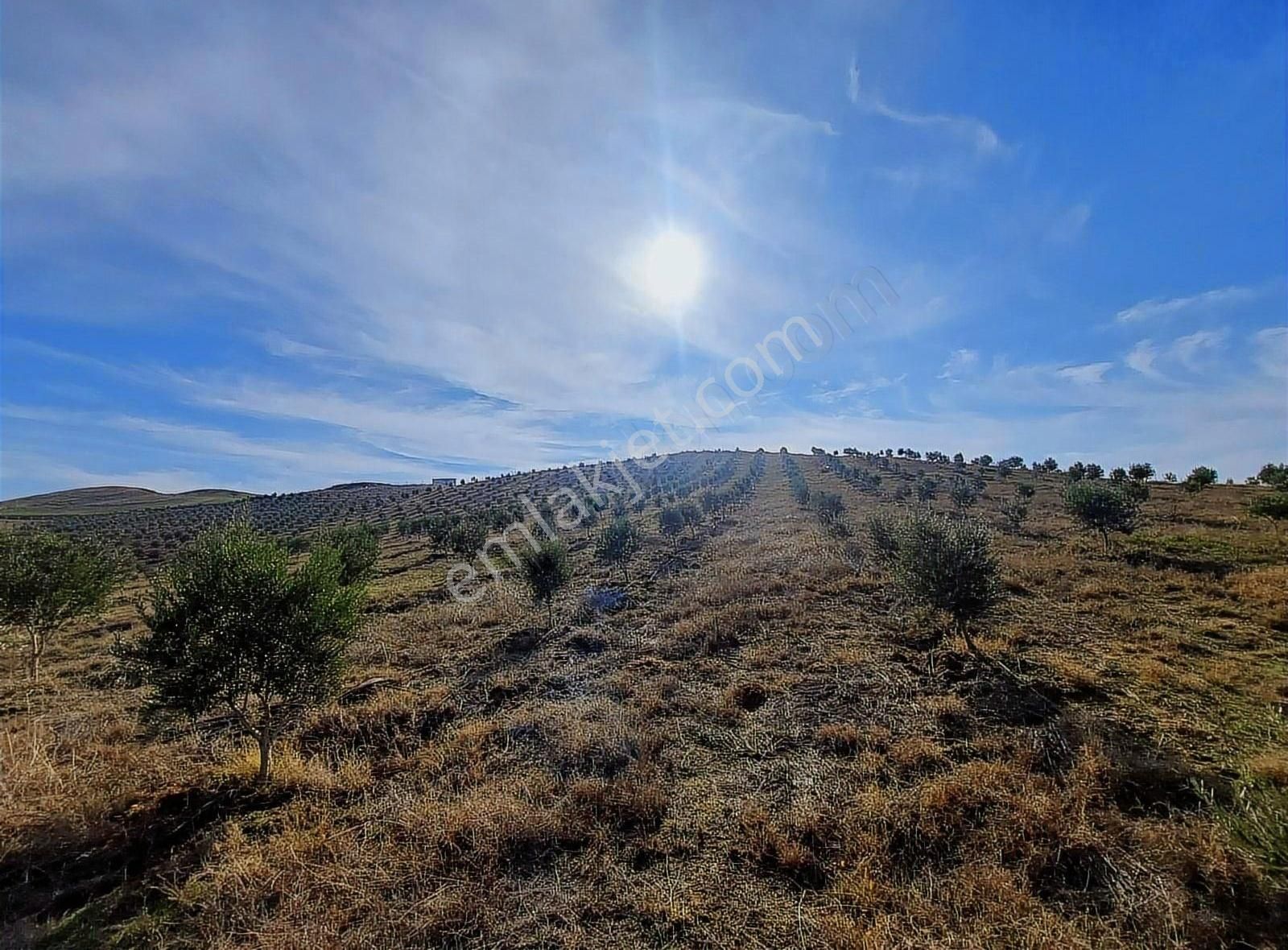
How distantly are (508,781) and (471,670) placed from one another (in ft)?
22.4

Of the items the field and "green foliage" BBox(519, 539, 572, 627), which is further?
"green foliage" BBox(519, 539, 572, 627)

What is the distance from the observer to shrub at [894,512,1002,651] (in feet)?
43.0

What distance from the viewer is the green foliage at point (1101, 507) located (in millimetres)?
25688

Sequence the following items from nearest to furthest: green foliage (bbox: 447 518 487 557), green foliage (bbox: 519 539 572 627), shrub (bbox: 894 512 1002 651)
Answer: shrub (bbox: 894 512 1002 651) < green foliage (bbox: 519 539 572 627) < green foliage (bbox: 447 518 487 557)

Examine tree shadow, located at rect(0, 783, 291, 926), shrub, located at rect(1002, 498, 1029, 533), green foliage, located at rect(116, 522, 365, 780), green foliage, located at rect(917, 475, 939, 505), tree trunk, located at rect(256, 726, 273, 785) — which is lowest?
tree shadow, located at rect(0, 783, 291, 926)

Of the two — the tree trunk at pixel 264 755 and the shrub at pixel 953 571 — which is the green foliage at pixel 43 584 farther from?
the shrub at pixel 953 571

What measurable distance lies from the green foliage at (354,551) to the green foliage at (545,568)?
9809mm

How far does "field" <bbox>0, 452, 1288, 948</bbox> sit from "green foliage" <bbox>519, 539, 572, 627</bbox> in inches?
133

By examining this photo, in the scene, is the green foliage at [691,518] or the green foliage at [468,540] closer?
the green foliage at [468,540]

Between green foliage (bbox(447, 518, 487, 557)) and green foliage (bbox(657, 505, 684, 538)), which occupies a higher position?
green foliage (bbox(657, 505, 684, 538))

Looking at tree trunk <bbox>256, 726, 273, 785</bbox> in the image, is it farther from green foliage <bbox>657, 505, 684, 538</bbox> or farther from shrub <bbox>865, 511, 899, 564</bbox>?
green foliage <bbox>657, 505, 684, 538</bbox>

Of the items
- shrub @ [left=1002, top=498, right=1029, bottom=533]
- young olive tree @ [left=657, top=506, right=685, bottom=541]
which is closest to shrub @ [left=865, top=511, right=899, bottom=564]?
shrub @ [left=1002, top=498, right=1029, bottom=533]

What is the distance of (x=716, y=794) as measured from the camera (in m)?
8.68

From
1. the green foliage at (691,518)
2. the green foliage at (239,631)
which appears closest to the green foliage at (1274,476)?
the green foliage at (691,518)
